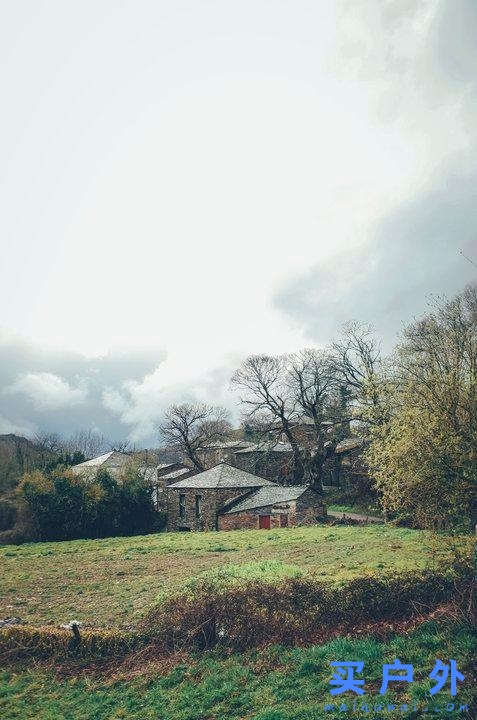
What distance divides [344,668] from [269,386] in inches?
1504

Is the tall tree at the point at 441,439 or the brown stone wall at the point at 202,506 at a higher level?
the tall tree at the point at 441,439

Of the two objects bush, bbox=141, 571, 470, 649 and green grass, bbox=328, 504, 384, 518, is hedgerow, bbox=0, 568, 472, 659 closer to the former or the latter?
bush, bbox=141, 571, 470, 649

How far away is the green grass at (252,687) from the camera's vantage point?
7.02m

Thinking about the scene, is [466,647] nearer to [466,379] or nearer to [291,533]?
[466,379]

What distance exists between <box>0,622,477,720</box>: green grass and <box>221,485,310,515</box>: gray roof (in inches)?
1009

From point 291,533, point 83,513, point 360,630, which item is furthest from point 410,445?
point 83,513

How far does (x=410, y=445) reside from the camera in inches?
505

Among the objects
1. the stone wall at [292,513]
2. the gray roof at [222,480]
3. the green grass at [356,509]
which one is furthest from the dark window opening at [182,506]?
the green grass at [356,509]

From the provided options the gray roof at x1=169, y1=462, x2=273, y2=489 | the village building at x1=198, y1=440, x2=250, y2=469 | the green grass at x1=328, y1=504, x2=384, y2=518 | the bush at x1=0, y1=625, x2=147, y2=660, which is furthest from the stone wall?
the village building at x1=198, y1=440, x2=250, y2=469

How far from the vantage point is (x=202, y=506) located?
127ft

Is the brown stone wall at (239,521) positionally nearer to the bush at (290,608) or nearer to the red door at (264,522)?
the red door at (264,522)

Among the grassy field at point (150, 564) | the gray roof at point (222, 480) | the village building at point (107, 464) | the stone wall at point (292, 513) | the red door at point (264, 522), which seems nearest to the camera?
the grassy field at point (150, 564)

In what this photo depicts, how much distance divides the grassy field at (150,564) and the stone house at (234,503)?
211 inches

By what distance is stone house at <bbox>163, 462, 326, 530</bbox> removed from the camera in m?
34.0
